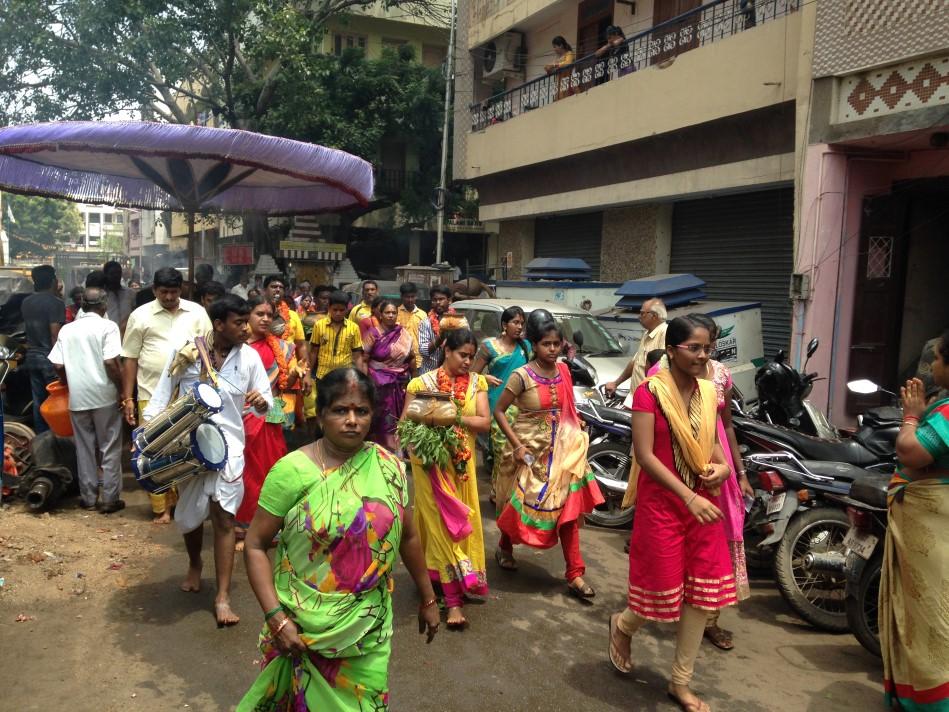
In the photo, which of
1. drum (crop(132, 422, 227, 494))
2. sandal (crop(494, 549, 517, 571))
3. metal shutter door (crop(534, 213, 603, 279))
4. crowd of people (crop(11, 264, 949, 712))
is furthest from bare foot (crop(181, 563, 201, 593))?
metal shutter door (crop(534, 213, 603, 279))

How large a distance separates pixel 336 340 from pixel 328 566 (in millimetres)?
5579

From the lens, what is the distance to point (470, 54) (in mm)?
20391

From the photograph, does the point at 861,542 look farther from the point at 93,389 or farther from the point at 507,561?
the point at 93,389

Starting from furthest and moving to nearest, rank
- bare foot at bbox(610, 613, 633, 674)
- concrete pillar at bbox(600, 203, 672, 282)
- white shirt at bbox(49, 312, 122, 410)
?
concrete pillar at bbox(600, 203, 672, 282) → white shirt at bbox(49, 312, 122, 410) → bare foot at bbox(610, 613, 633, 674)

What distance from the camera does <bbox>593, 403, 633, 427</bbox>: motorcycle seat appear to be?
6324mm

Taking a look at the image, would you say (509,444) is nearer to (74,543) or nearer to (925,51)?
(74,543)

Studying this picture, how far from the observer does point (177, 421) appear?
3.94m

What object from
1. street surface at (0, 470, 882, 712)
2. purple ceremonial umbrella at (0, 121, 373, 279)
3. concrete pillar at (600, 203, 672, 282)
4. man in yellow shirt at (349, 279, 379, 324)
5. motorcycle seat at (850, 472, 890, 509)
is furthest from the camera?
concrete pillar at (600, 203, 672, 282)

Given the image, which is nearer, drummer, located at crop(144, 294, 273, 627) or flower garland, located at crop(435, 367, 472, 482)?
drummer, located at crop(144, 294, 273, 627)

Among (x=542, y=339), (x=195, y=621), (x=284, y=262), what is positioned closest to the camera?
(x=195, y=621)

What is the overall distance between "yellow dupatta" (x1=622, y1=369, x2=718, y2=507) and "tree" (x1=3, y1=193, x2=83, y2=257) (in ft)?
187

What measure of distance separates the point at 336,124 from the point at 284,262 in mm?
5163

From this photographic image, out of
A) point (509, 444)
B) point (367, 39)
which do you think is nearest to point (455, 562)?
point (509, 444)

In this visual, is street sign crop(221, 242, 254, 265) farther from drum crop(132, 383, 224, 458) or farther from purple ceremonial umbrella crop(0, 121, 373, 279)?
drum crop(132, 383, 224, 458)
